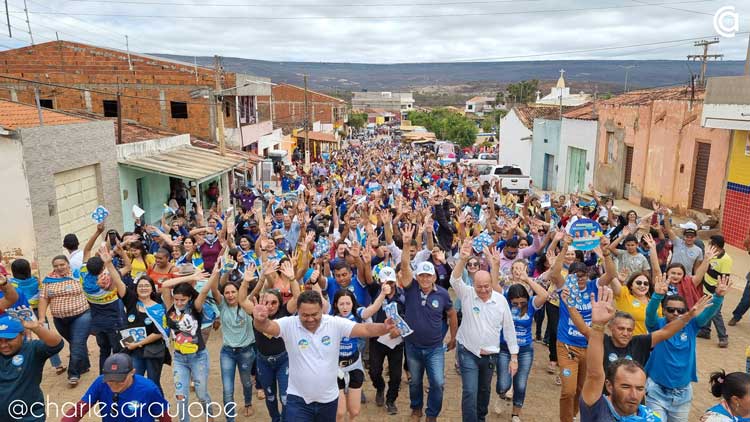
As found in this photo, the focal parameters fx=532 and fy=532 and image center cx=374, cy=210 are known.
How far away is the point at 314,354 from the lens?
12.4 ft

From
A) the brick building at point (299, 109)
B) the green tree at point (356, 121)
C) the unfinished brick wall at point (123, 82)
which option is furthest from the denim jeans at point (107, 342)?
the green tree at point (356, 121)

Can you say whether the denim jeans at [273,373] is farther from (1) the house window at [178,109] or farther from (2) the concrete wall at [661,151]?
(1) the house window at [178,109]

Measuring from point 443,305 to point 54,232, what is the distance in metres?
8.62

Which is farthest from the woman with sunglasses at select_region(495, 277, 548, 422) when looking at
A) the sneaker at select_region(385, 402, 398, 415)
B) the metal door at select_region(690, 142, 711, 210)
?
the metal door at select_region(690, 142, 711, 210)

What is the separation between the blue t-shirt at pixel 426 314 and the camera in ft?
15.9

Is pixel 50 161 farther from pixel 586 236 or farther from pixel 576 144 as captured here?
pixel 576 144

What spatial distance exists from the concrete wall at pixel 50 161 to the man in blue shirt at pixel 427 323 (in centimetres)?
810

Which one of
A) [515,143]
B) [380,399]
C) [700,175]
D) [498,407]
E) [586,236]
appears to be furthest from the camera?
[515,143]

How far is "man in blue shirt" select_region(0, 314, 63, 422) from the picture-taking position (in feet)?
12.3

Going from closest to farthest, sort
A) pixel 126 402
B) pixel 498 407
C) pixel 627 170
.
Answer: pixel 126 402, pixel 498 407, pixel 627 170

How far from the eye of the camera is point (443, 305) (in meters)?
4.94

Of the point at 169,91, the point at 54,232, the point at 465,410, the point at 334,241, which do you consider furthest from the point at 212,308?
the point at 169,91

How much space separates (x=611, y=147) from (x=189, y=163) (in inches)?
644

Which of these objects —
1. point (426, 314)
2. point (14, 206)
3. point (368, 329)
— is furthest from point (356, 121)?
point (368, 329)
